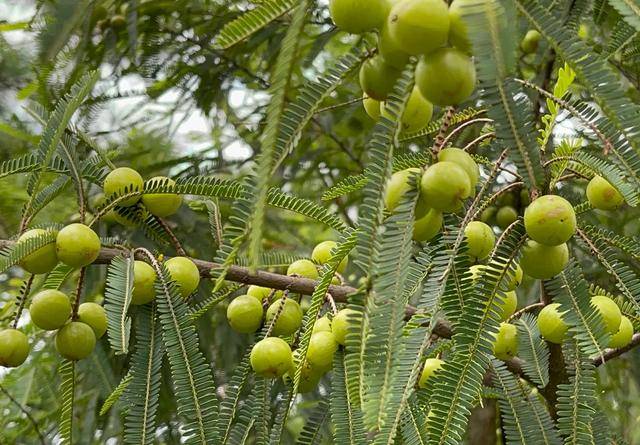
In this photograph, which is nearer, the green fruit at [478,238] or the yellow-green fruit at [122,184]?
the green fruit at [478,238]

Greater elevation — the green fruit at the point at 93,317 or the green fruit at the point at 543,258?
the green fruit at the point at 543,258

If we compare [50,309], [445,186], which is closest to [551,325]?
[445,186]

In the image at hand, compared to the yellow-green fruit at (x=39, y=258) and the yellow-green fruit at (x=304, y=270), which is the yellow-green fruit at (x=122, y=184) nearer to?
the yellow-green fruit at (x=39, y=258)

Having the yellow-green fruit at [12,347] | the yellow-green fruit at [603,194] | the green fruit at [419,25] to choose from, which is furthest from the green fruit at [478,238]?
the yellow-green fruit at [12,347]

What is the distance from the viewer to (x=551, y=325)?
136 cm

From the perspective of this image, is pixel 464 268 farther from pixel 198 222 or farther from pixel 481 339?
pixel 198 222

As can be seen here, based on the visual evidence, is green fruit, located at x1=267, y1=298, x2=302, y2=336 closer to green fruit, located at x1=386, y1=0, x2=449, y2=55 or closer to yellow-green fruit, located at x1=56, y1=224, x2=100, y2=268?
yellow-green fruit, located at x1=56, y1=224, x2=100, y2=268

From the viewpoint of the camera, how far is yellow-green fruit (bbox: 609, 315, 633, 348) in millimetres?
1480

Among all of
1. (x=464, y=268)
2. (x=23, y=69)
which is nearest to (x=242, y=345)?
(x=23, y=69)

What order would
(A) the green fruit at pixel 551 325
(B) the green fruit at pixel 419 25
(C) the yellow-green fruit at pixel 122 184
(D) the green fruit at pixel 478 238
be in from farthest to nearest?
(C) the yellow-green fruit at pixel 122 184 < (A) the green fruit at pixel 551 325 < (D) the green fruit at pixel 478 238 < (B) the green fruit at pixel 419 25

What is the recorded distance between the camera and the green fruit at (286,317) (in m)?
1.54

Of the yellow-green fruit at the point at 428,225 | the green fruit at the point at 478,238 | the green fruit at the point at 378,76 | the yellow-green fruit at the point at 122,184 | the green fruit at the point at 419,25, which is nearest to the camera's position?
the green fruit at the point at 419,25

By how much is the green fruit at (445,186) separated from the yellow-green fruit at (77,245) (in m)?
0.69

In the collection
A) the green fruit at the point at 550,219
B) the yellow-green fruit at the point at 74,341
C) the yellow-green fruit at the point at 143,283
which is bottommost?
the yellow-green fruit at the point at 74,341
